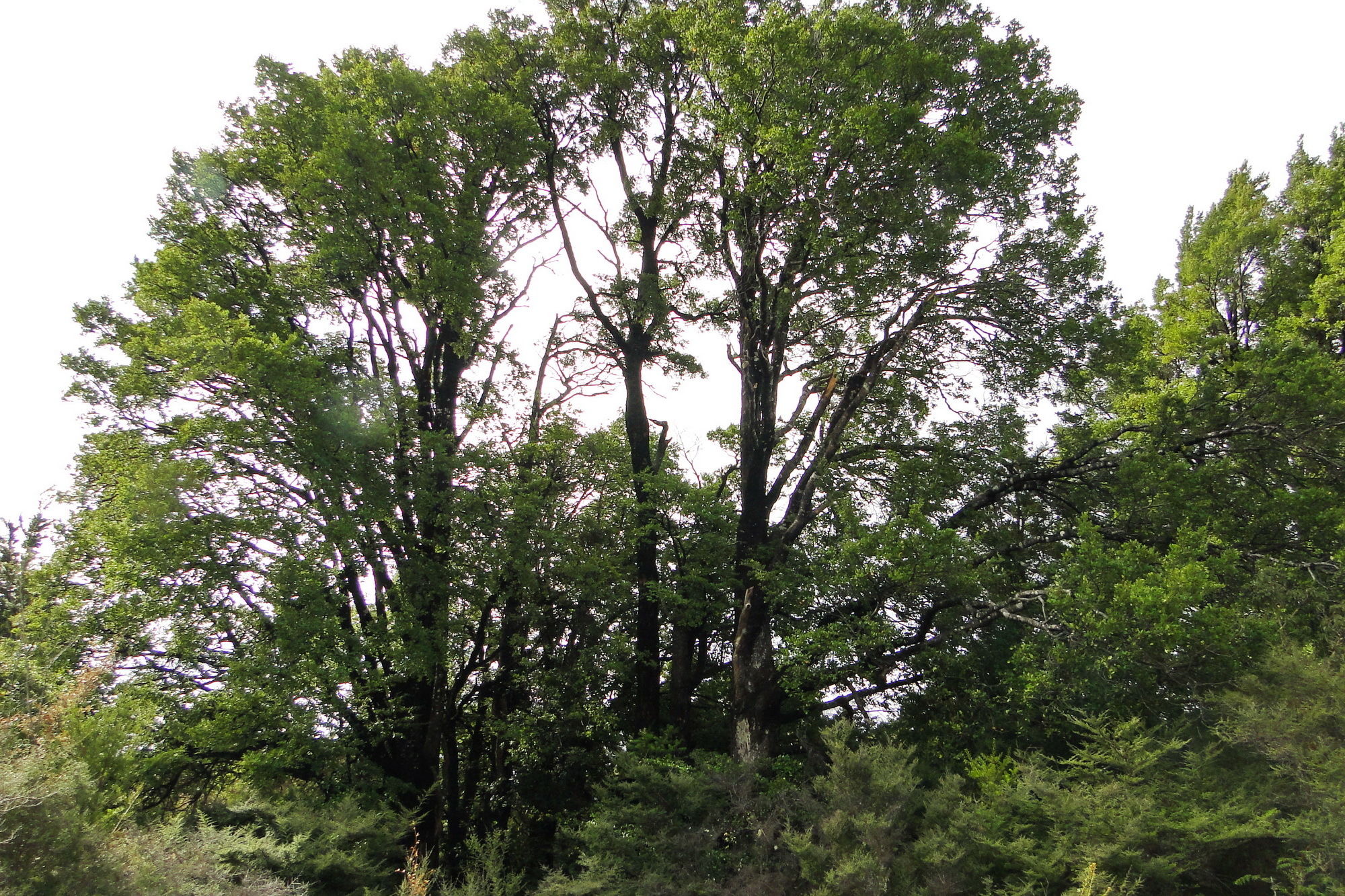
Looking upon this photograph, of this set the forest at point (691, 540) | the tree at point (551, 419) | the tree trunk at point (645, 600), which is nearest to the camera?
the forest at point (691, 540)

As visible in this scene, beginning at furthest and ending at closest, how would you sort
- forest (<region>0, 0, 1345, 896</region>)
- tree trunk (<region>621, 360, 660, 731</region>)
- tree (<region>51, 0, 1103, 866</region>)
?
1. tree trunk (<region>621, 360, 660, 731</region>)
2. tree (<region>51, 0, 1103, 866</region>)
3. forest (<region>0, 0, 1345, 896</region>)

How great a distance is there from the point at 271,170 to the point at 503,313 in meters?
4.64

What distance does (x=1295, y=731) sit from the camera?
21.3 ft

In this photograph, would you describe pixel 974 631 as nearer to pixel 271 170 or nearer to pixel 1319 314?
pixel 1319 314

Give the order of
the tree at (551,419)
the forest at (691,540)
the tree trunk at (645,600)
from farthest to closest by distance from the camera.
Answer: the tree trunk at (645,600) → the tree at (551,419) → the forest at (691,540)

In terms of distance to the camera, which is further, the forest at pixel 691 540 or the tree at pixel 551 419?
the tree at pixel 551 419

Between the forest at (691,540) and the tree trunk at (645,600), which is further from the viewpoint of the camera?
the tree trunk at (645,600)

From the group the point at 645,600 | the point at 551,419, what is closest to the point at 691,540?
the point at 645,600

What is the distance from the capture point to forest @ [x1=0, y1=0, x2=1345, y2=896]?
6.65 meters

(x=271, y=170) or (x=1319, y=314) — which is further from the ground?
(x=271, y=170)

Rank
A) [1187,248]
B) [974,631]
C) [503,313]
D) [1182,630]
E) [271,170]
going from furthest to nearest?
[1187,248] → [503,313] → [271,170] → [974,631] → [1182,630]

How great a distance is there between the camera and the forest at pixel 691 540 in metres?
6.65

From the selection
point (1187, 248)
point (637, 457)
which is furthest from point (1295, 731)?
point (1187, 248)

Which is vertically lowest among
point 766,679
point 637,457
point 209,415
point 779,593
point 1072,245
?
point 766,679
